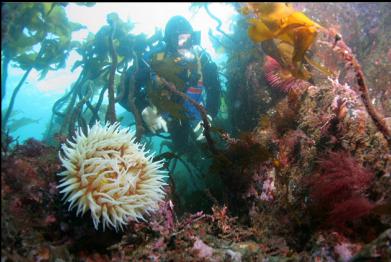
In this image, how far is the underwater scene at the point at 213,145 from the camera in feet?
8.70

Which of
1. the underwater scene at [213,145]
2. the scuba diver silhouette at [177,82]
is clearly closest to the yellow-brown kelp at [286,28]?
the underwater scene at [213,145]

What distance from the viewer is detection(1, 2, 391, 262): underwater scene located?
2.65 meters

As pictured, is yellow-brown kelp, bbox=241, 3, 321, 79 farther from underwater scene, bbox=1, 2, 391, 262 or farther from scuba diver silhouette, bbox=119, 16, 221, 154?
scuba diver silhouette, bbox=119, 16, 221, 154

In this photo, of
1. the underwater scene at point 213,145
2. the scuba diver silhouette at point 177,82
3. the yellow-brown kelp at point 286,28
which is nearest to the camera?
the underwater scene at point 213,145

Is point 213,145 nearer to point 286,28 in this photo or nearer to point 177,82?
point 286,28

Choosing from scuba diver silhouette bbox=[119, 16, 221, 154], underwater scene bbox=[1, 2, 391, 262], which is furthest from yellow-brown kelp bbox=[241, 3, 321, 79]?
scuba diver silhouette bbox=[119, 16, 221, 154]

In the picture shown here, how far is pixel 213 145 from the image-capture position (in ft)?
13.1

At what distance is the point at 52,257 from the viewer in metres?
2.41

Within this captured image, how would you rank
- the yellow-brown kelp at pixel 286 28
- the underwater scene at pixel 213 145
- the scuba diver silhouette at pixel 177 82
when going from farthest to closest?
1. the scuba diver silhouette at pixel 177 82
2. the yellow-brown kelp at pixel 286 28
3. the underwater scene at pixel 213 145

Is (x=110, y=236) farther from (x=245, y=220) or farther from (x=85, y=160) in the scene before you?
(x=245, y=220)

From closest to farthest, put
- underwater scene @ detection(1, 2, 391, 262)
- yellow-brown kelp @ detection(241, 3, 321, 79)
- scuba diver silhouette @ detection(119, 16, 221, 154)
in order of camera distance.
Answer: underwater scene @ detection(1, 2, 391, 262), yellow-brown kelp @ detection(241, 3, 321, 79), scuba diver silhouette @ detection(119, 16, 221, 154)

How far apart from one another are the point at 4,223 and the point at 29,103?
825 inches

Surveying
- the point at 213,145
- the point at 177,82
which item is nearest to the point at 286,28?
the point at 213,145

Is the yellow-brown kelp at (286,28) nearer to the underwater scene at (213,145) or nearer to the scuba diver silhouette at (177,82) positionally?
the underwater scene at (213,145)
